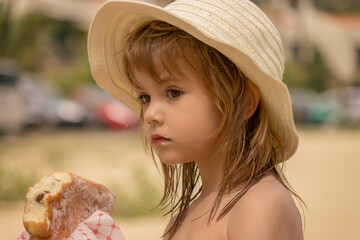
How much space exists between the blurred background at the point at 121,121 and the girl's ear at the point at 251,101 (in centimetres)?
119

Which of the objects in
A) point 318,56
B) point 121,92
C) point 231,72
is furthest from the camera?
point 318,56

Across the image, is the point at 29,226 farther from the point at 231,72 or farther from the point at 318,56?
the point at 318,56

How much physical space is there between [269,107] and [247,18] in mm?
284

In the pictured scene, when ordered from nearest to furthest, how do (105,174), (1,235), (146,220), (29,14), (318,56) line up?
(1,235)
(146,220)
(105,174)
(29,14)
(318,56)

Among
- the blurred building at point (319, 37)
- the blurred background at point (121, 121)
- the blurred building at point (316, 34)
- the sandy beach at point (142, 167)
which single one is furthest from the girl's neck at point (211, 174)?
the blurred building at point (319, 37)

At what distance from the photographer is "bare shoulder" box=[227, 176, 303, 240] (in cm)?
170

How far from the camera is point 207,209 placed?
6.49 feet

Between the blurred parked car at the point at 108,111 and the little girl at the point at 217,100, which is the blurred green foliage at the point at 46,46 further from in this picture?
the little girl at the point at 217,100

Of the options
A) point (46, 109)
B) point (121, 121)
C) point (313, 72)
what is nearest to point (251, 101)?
point (46, 109)

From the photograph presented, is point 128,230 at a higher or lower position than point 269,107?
lower

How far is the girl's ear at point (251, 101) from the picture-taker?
77.0 inches

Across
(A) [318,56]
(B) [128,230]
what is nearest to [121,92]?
(B) [128,230]

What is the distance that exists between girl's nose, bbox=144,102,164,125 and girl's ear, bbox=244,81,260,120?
10.7 inches

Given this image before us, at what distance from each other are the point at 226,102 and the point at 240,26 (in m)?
0.24
